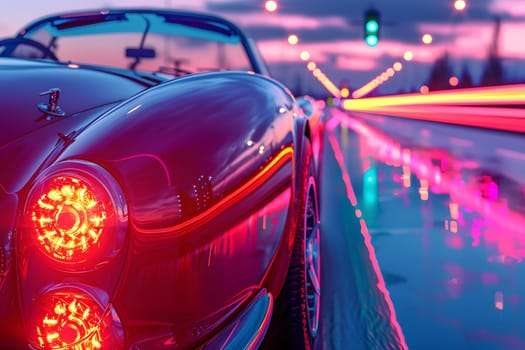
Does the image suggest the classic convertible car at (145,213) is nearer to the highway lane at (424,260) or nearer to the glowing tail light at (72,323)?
the glowing tail light at (72,323)

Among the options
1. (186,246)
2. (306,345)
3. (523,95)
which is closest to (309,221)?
(306,345)

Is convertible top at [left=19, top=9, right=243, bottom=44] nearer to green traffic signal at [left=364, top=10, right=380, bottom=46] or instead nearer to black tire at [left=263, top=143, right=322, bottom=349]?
black tire at [left=263, top=143, right=322, bottom=349]

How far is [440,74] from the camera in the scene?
516 feet

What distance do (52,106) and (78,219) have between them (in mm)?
576

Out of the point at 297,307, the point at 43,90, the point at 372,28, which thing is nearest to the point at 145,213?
the point at 43,90

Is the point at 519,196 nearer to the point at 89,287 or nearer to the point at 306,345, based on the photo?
the point at 306,345

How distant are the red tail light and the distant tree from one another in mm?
147772

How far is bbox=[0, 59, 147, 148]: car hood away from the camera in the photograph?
7.03ft

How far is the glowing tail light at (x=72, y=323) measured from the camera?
1.62 metres

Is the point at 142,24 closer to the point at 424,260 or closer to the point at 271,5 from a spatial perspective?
the point at 424,260

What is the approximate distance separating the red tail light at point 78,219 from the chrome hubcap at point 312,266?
1.34 meters

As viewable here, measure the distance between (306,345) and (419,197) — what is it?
18.8 ft

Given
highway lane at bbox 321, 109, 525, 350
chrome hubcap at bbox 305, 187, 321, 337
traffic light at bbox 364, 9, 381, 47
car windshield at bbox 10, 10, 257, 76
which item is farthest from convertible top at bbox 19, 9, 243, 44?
traffic light at bbox 364, 9, 381, 47

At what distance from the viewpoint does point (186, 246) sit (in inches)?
72.5
